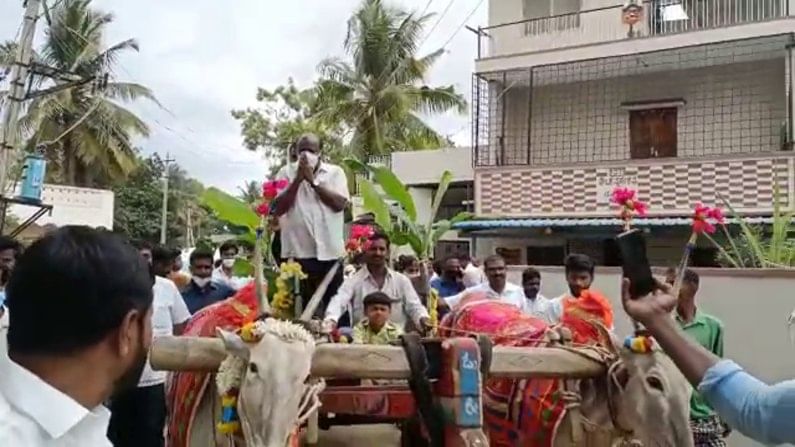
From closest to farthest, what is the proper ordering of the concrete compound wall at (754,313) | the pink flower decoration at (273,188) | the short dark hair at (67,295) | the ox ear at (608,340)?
1. the short dark hair at (67,295)
2. the ox ear at (608,340)
3. the pink flower decoration at (273,188)
4. the concrete compound wall at (754,313)

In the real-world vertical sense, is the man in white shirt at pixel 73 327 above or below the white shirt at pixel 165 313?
above

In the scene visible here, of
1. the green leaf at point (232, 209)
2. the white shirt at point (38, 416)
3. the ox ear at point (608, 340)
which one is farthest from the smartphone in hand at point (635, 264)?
the green leaf at point (232, 209)

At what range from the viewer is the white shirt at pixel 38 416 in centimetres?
117

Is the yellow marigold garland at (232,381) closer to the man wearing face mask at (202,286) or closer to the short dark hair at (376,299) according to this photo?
the short dark hair at (376,299)

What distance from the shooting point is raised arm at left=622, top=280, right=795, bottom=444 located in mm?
1562

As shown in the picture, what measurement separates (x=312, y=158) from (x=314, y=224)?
1.23 ft

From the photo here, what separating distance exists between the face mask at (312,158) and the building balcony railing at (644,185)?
1060cm

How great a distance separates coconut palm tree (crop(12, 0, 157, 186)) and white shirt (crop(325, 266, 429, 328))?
17.9 meters

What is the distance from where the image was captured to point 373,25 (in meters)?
21.1

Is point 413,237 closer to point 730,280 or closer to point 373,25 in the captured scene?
point 730,280

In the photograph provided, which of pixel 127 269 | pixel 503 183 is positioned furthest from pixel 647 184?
pixel 127 269

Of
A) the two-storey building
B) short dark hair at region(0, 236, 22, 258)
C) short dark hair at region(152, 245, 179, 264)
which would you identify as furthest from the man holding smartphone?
the two-storey building

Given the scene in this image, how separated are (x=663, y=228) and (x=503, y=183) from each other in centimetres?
310

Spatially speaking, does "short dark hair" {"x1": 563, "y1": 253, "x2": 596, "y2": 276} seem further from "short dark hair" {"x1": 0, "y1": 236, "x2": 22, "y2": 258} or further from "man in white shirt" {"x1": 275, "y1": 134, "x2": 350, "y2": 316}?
"short dark hair" {"x1": 0, "y1": 236, "x2": 22, "y2": 258}
